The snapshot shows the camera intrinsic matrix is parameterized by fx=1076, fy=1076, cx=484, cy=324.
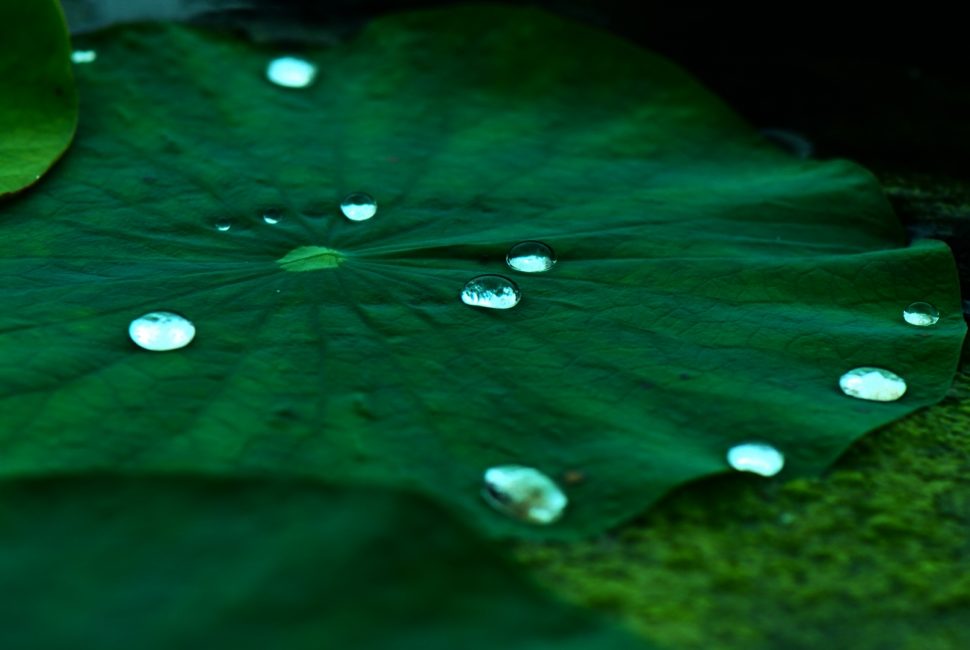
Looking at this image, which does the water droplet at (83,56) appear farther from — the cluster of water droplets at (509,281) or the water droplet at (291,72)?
the cluster of water droplets at (509,281)

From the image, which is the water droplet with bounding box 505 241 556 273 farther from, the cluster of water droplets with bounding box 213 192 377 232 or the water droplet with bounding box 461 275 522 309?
the cluster of water droplets with bounding box 213 192 377 232

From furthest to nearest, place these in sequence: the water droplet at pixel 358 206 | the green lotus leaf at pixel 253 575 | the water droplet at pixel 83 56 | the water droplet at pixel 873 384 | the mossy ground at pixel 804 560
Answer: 1. the water droplet at pixel 83 56
2. the water droplet at pixel 358 206
3. the water droplet at pixel 873 384
4. the mossy ground at pixel 804 560
5. the green lotus leaf at pixel 253 575

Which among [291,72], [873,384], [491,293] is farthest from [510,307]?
[291,72]

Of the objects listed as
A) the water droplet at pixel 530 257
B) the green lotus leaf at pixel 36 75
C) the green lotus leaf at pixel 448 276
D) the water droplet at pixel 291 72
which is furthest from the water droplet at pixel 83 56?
the water droplet at pixel 530 257

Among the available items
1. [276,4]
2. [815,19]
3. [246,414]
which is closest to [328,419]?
[246,414]

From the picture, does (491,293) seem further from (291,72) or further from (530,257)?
(291,72)

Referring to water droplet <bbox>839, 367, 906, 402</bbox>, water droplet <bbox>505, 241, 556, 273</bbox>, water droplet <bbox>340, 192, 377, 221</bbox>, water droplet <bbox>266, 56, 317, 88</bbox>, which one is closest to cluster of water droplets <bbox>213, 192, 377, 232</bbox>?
water droplet <bbox>340, 192, 377, 221</bbox>

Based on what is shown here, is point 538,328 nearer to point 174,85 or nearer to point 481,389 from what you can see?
point 481,389
